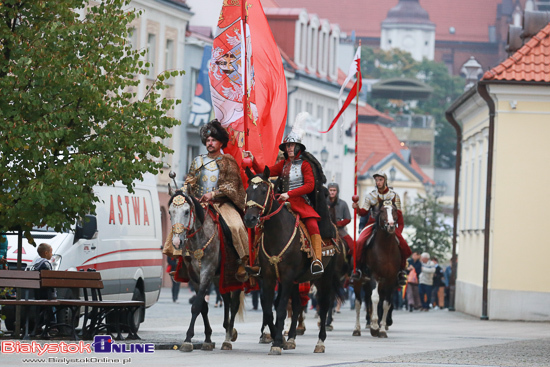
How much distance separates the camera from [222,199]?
683 inches

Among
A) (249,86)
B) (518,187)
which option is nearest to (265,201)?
(249,86)

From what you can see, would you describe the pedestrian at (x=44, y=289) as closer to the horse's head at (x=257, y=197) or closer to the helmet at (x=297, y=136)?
the horse's head at (x=257, y=197)

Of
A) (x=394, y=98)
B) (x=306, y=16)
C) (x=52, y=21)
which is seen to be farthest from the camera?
(x=394, y=98)

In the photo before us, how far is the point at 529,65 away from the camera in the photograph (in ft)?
106

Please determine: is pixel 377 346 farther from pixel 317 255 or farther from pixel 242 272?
pixel 242 272

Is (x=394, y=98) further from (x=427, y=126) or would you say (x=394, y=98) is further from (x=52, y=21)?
(x=52, y=21)

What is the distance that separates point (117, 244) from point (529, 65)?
46.3 feet

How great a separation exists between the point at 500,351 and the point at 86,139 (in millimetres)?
6464

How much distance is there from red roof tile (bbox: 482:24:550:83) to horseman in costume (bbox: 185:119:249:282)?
16.0m

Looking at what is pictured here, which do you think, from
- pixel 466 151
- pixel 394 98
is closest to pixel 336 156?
pixel 466 151

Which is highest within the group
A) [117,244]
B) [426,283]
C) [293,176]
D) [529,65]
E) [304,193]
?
[529,65]

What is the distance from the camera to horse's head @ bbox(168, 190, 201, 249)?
1617cm

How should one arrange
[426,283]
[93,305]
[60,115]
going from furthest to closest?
[426,283] < [60,115] < [93,305]

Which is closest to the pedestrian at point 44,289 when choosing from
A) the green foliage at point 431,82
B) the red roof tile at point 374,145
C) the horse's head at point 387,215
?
the horse's head at point 387,215
